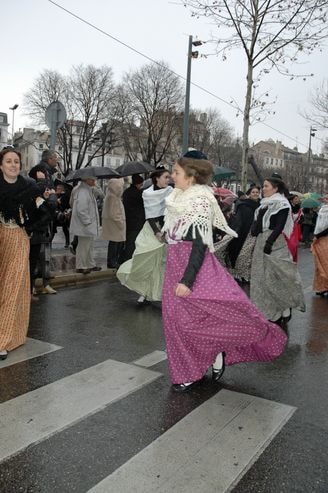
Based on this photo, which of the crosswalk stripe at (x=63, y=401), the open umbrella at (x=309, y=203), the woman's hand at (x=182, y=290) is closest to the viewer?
the crosswalk stripe at (x=63, y=401)

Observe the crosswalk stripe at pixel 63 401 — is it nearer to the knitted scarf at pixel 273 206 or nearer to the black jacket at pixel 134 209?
the knitted scarf at pixel 273 206

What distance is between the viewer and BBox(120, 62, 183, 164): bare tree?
39.3 m

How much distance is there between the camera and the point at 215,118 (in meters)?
50.8

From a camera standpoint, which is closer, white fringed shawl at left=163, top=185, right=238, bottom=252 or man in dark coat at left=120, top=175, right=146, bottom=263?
white fringed shawl at left=163, top=185, right=238, bottom=252

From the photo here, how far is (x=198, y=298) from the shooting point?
3.63 m

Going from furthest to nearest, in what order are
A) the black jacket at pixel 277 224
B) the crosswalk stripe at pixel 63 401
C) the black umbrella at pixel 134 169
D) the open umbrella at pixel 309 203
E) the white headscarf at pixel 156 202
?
the open umbrella at pixel 309 203, the black umbrella at pixel 134 169, the white headscarf at pixel 156 202, the black jacket at pixel 277 224, the crosswalk stripe at pixel 63 401

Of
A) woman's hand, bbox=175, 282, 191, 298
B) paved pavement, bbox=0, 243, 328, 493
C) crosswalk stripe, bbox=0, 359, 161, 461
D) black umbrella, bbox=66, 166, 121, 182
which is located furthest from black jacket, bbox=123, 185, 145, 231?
woman's hand, bbox=175, 282, 191, 298

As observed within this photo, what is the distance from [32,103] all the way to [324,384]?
39507mm

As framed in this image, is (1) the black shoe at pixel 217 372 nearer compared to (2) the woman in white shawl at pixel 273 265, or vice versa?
(1) the black shoe at pixel 217 372

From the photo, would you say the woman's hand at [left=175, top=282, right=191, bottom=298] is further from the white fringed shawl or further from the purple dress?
the white fringed shawl

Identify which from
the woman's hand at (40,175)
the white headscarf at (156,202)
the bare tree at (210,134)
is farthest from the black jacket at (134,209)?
the bare tree at (210,134)

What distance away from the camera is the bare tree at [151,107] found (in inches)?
1547

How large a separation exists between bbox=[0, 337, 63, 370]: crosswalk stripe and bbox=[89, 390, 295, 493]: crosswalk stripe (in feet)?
5.95

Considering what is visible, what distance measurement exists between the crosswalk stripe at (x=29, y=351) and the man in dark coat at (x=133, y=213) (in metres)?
3.87
